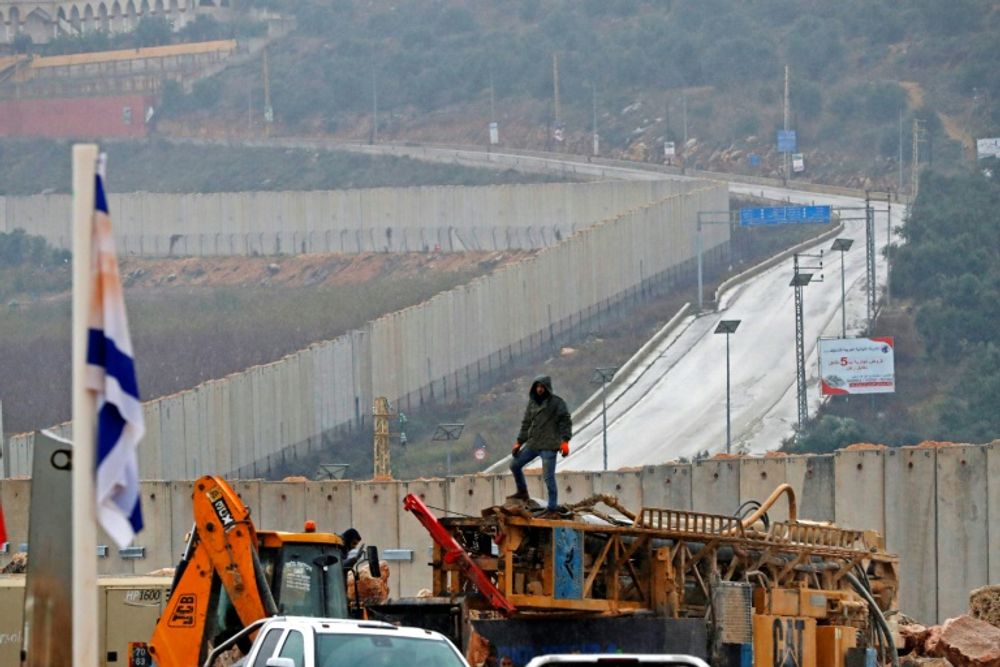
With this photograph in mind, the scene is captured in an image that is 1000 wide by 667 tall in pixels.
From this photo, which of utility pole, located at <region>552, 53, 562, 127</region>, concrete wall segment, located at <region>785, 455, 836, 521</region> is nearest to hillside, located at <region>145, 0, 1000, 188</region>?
utility pole, located at <region>552, 53, 562, 127</region>

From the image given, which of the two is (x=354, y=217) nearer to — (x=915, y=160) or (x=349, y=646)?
(x=915, y=160)

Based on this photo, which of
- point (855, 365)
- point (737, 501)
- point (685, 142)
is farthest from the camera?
point (685, 142)

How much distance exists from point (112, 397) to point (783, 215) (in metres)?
91.1

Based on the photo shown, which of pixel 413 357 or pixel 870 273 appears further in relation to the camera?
pixel 870 273

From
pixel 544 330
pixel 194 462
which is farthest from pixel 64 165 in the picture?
pixel 194 462

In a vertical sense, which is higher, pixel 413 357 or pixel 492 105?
pixel 492 105

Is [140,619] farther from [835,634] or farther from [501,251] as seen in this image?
[501,251]

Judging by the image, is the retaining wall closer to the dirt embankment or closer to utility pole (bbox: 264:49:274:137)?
the dirt embankment

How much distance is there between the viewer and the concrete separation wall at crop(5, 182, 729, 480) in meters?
59.9

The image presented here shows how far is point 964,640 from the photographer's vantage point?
24.2 meters

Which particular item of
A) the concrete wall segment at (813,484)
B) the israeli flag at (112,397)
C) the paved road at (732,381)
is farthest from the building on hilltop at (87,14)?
the israeli flag at (112,397)

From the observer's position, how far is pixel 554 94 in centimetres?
15738

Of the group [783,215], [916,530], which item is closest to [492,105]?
[783,215]

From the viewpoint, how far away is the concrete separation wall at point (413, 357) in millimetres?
59906
